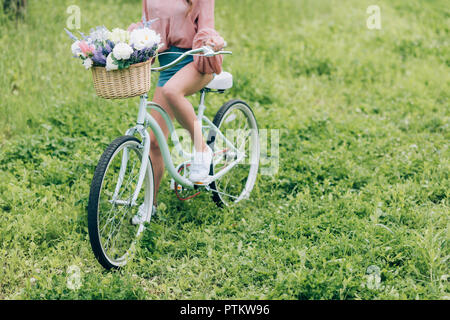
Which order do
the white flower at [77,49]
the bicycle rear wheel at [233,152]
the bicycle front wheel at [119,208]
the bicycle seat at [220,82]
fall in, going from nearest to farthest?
the white flower at [77,49] → the bicycle front wheel at [119,208] → the bicycle seat at [220,82] → the bicycle rear wheel at [233,152]

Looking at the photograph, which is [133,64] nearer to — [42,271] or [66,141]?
[42,271]

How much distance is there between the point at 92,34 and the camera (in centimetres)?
308

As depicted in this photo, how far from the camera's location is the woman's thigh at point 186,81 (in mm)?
3550

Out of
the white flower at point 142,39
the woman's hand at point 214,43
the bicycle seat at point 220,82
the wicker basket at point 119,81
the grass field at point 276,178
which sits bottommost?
the grass field at point 276,178

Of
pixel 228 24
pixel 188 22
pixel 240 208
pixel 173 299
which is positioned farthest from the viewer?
pixel 228 24

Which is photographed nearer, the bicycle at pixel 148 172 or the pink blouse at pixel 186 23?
the bicycle at pixel 148 172

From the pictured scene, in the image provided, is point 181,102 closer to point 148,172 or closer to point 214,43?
point 214,43

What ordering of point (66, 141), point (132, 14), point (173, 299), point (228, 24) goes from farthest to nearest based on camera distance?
point (228, 24) < point (132, 14) < point (66, 141) < point (173, 299)

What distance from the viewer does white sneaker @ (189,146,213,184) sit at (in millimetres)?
3881

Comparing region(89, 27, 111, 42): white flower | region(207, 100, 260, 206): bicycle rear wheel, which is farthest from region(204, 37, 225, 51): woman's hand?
region(207, 100, 260, 206): bicycle rear wheel

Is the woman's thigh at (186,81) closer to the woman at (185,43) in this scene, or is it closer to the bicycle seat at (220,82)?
the woman at (185,43)

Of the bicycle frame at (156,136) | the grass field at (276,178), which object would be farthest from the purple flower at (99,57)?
the grass field at (276,178)
